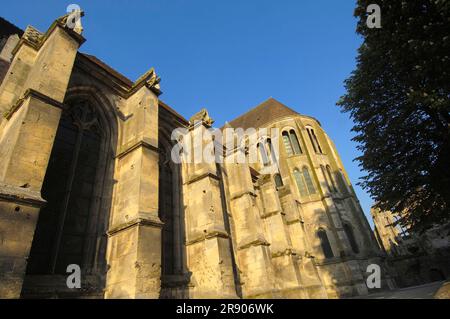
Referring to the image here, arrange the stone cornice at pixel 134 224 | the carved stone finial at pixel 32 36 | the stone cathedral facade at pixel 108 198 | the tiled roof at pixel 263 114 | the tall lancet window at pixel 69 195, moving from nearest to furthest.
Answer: the stone cathedral facade at pixel 108 198, the tall lancet window at pixel 69 195, the stone cornice at pixel 134 224, the carved stone finial at pixel 32 36, the tiled roof at pixel 263 114

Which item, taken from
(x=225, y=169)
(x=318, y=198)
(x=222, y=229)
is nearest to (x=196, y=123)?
(x=225, y=169)

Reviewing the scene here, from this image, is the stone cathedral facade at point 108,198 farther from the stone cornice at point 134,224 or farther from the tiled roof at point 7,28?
the tiled roof at point 7,28

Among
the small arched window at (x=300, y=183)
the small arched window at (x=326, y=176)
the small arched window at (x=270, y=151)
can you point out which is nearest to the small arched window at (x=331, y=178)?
the small arched window at (x=326, y=176)

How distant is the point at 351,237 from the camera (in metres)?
17.8

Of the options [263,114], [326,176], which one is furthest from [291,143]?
[263,114]

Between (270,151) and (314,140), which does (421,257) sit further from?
(270,151)

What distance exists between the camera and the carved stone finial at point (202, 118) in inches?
418

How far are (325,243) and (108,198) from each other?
1611 cm

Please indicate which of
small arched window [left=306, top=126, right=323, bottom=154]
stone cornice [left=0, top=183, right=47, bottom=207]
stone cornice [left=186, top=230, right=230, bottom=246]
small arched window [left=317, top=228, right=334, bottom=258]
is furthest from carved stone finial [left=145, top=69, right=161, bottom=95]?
small arched window [left=306, top=126, right=323, bottom=154]

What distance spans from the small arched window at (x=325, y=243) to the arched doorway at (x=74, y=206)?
52.5 ft

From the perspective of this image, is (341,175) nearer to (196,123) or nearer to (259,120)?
(259,120)

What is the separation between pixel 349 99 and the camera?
9273mm
